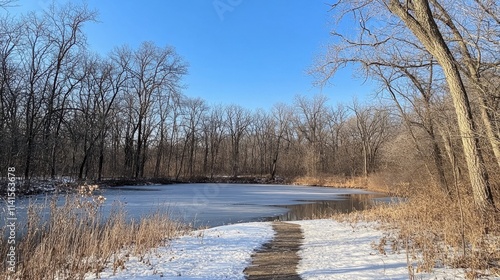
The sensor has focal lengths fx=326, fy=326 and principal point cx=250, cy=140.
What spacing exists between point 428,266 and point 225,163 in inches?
2130

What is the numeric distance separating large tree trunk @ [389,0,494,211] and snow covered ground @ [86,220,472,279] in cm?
220

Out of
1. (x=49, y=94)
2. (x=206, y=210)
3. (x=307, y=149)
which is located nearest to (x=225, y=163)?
(x=307, y=149)

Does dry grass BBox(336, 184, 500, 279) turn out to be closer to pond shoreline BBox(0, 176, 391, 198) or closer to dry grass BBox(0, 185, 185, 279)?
dry grass BBox(0, 185, 185, 279)

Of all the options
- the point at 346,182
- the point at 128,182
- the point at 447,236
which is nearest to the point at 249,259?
the point at 447,236

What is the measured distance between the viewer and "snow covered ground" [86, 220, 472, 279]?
184 inches

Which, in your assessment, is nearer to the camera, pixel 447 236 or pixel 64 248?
pixel 64 248

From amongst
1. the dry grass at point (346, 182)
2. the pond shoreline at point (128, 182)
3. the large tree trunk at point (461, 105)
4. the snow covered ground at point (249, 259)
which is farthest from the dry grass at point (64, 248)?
the dry grass at point (346, 182)

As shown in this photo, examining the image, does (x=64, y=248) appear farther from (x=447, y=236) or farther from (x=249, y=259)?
(x=447, y=236)

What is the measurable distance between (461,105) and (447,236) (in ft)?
8.19

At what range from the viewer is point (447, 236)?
572cm

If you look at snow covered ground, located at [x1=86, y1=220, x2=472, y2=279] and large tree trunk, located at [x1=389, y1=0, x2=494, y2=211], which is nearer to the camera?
snow covered ground, located at [x1=86, y1=220, x2=472, y2=279]

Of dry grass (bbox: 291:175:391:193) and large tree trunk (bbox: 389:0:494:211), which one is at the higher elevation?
large tree trunk (bbox: 389:0:494:211)

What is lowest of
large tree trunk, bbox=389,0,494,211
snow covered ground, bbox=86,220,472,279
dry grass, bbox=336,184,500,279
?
snow covered ground, bbox=86,220,472,279

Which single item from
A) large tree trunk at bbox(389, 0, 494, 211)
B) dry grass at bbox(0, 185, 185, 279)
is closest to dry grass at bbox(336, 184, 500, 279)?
large tree trunk at bbox(389, 0, 494, 211)
